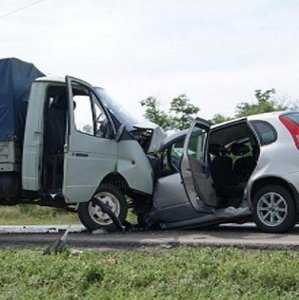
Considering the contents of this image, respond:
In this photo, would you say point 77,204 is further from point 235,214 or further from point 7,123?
point 235,214

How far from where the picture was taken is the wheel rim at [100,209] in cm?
1145

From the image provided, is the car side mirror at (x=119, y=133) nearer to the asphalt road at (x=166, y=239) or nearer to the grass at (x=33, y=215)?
the asphalt road at (x=166, y=239)

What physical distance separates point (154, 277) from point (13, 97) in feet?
20.1

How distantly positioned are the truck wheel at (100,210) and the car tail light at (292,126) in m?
2.70

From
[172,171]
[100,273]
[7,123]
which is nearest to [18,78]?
[7,123]

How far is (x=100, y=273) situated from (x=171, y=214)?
16.1ft

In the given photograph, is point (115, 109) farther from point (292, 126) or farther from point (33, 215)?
point (33, 215)

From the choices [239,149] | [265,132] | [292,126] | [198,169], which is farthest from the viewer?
[239,149]

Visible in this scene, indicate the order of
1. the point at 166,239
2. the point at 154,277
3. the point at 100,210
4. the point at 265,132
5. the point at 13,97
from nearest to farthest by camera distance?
the point at 154,277 < the point at 166,239 < the point at 265,132 < the point at 100,210 < the point at 13,97

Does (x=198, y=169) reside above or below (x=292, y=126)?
below

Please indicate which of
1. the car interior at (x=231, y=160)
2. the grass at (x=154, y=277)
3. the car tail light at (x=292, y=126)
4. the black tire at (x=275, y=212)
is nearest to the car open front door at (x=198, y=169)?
the car interior at (x=231, y=160)

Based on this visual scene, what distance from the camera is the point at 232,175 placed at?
38.9ft

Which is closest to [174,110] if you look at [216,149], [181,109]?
[181,109]

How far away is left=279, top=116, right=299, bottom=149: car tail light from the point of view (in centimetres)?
1029
